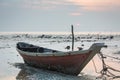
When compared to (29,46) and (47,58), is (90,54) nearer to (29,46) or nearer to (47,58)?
(47,58)

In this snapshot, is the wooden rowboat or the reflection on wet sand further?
the reflection on wet sand

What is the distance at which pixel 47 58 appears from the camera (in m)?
21.7

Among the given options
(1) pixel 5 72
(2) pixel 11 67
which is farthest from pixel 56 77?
(2) pixel 11 67

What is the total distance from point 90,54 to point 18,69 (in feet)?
23.4

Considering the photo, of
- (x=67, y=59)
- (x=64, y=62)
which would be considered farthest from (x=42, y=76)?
(x=67, y=59)

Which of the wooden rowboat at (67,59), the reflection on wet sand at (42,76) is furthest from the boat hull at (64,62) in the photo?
the reflection on wet sand at (42,76)

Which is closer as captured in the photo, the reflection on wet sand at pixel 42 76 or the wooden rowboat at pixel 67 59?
the wooden rowboat at pixel 67 59

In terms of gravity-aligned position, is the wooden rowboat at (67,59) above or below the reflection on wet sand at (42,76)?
above

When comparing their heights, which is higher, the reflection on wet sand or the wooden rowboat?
the wooden rowboat

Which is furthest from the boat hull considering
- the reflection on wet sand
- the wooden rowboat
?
the reflection on wet sand

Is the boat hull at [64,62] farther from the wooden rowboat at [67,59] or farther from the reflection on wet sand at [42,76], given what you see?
the reflection on wet sand at [42,76]

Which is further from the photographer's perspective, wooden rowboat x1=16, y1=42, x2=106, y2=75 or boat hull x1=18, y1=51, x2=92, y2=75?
boat hull x1=18, y1=51, x2=92, y2=75

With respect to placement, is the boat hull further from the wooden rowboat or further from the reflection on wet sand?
the reflection on wet sand

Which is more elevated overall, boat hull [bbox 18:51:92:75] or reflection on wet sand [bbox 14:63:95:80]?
boat hull [bbox 18:51:92:75]
